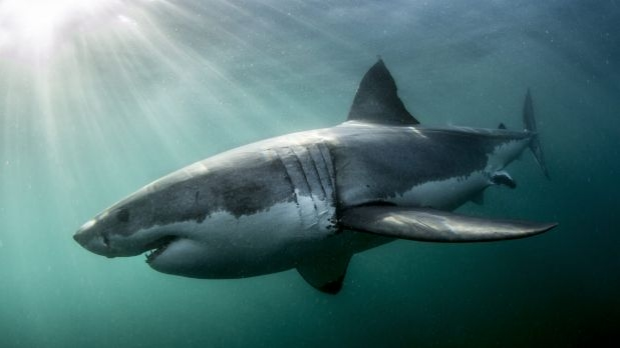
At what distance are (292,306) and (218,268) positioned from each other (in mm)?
36840

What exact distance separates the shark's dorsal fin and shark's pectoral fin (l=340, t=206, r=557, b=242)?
2318 millimetres

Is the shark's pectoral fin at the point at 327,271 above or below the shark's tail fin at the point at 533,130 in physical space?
above

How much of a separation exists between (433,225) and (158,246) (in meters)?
1.80

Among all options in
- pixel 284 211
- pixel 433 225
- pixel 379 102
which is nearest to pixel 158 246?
pixel 284 211

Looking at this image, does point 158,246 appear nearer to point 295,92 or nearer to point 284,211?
point 284,211

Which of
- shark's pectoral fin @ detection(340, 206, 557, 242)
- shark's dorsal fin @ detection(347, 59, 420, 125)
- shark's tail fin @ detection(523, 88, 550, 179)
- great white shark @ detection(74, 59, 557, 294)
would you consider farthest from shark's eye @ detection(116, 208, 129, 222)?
shark's tail fin @ detection(523, 88, 550, 179)

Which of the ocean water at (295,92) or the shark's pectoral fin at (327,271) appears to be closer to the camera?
the shark's pectoral fin at (327,271)

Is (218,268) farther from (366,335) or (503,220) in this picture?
(366,335)

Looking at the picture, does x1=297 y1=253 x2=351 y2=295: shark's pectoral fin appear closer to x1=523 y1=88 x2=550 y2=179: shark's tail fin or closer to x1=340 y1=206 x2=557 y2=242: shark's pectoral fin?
x1=340 y1=206 x2=557 y2=242: shark's pectoral fin

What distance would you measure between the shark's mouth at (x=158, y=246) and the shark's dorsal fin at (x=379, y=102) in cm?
305

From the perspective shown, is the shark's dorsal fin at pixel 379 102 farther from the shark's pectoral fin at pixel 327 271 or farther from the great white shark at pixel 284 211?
the shark's pectoral fin at pixel 327 271

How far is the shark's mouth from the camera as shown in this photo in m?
2.63

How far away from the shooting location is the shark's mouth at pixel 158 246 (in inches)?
104

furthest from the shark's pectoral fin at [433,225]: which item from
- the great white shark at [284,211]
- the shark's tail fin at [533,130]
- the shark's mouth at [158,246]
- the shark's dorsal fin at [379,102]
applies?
the shark's tail fin at [533,130]
